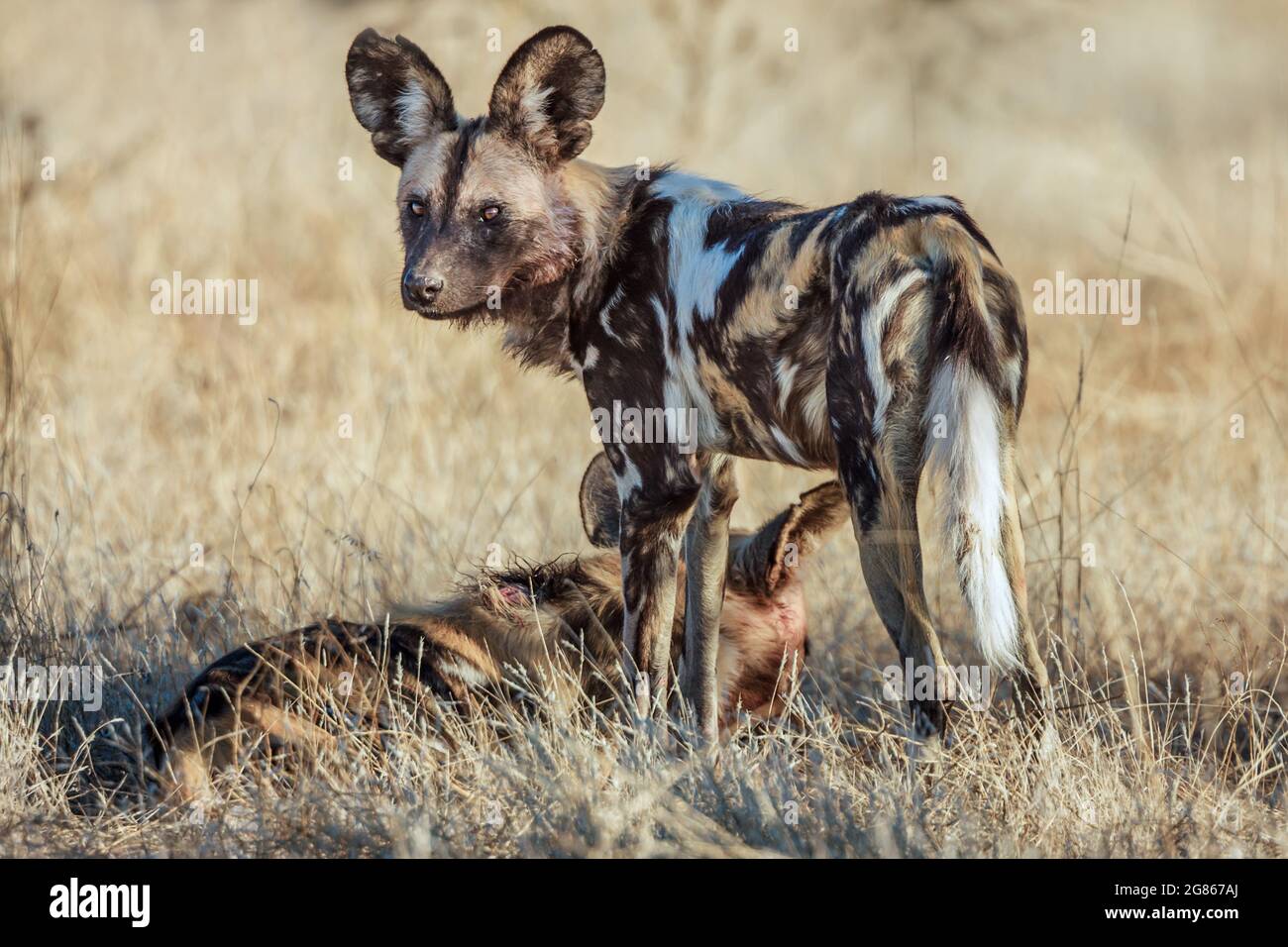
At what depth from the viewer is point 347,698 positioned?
3.52 meters

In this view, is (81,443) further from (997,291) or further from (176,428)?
(997,291)

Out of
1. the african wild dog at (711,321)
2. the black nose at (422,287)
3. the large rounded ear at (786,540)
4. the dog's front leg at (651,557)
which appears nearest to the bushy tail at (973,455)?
the african wild dog at (711,321)

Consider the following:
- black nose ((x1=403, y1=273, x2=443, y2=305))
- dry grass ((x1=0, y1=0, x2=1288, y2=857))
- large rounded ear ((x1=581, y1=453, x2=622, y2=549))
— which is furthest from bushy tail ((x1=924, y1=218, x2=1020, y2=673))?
large rounded ear ((x1=581, y1=453, x2=622, y2=549))

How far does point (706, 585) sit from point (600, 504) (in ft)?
1.35

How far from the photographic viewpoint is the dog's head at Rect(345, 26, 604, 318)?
11.4ft

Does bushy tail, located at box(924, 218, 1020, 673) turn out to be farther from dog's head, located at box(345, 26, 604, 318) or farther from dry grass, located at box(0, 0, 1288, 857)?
dog's head, located at box(345, 26, 604, 318)

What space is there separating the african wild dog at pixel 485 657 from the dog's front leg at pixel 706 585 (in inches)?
5.8

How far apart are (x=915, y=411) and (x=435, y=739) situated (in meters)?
1.35

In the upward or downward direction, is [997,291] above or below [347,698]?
above

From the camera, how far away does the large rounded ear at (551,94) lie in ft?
11.5

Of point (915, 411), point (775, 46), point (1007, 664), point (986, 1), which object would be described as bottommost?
point (1007, 664)

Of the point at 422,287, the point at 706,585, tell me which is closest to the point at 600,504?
the point at 706,585

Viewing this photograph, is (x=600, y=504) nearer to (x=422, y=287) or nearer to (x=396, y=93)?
(x=422, y=287)
